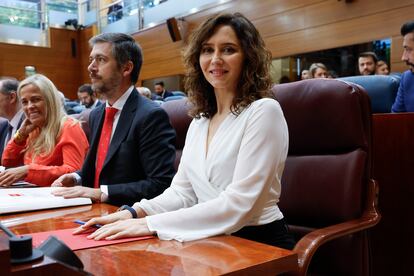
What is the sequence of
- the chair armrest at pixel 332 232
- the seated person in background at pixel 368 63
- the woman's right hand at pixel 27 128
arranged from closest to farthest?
the chair armrest at pixel 332 232, the woman's right hand at pixel 27 128, the seated person in background at pixel 368 63

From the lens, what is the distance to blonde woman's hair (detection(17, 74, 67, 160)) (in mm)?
2121

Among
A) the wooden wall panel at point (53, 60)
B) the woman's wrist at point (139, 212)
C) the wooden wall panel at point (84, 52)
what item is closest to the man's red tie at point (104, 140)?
the woman's wrist at point (139, 212)

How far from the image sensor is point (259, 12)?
6559 mm

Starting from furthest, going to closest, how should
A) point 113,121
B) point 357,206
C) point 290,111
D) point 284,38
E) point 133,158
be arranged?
point 284,38
point 113,121
point 133,158
point 290,111
point 357,206

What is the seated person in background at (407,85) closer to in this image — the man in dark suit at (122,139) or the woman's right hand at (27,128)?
the man in dark suit at (122,139)

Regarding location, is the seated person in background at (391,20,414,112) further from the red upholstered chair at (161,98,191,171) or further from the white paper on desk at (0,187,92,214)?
the white paper on desk at (0,187,92,214)

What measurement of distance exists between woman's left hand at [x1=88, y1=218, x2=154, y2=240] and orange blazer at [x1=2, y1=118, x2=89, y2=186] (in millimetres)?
1039

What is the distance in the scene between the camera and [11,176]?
71.0 inches

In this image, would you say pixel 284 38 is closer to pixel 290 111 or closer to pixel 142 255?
pixel 290 111

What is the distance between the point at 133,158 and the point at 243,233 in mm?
637

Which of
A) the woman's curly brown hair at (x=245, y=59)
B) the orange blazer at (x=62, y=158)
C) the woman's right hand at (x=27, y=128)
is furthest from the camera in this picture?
the woman's right hand at (x=27, y=128)

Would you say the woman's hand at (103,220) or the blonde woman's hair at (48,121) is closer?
the woman's hand at (103,220)

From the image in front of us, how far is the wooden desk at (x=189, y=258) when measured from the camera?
0.71m

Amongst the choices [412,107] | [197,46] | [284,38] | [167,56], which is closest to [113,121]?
[197,46]
